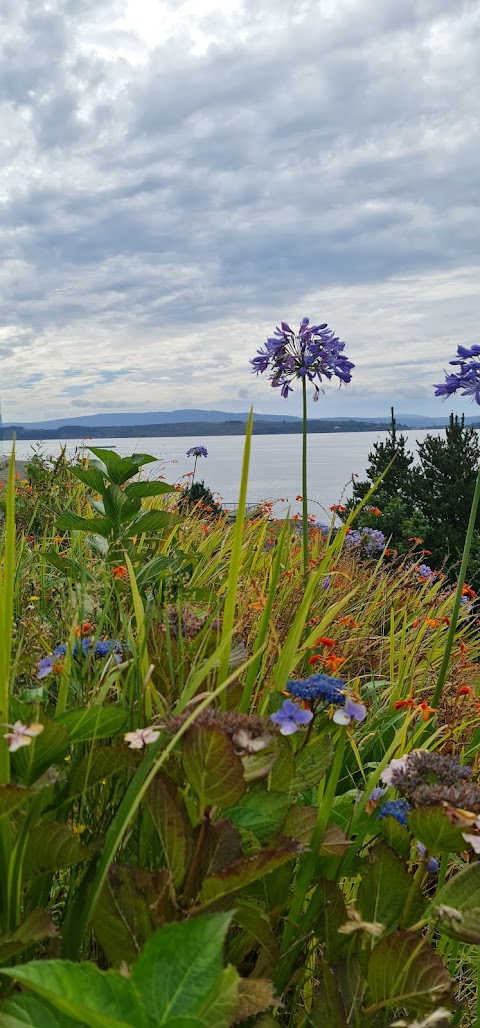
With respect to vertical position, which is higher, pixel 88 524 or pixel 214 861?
pixel 88 524

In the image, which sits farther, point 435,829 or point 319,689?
point 319,689

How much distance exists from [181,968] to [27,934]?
34 cm

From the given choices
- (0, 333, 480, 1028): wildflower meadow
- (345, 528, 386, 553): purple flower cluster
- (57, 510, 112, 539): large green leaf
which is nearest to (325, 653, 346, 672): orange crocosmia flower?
(0, 333, 480, 1028): wildflower meadow

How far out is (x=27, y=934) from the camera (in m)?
1.02

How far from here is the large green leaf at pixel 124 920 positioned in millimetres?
1046

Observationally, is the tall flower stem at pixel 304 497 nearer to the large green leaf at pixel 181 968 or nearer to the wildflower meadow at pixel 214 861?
the wildflower meadow at pixel 214 861

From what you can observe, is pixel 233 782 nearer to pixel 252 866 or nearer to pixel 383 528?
pixel 252 866

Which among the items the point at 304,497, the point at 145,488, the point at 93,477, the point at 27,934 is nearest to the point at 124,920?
the point at 27,934

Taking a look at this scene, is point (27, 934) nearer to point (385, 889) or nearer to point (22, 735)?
point (22, 735)

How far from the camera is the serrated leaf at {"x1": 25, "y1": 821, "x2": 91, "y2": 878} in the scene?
3.56 feet

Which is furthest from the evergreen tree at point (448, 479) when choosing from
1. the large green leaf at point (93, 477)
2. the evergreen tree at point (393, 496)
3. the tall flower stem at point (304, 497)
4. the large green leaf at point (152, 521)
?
the tall flower stem at point (304, 497)

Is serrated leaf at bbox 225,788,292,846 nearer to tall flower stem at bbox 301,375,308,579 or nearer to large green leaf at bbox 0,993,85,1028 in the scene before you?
large green leaf at bbox 0,993,85,1028

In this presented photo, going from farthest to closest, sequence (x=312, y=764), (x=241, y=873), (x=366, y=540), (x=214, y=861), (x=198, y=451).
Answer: (x=198, y=451), (x=366, y=540), (x=312, y=764), (x=214, y=861), (x=241, y=873)

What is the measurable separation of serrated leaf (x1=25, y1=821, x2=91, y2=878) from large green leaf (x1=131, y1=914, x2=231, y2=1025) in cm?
32
